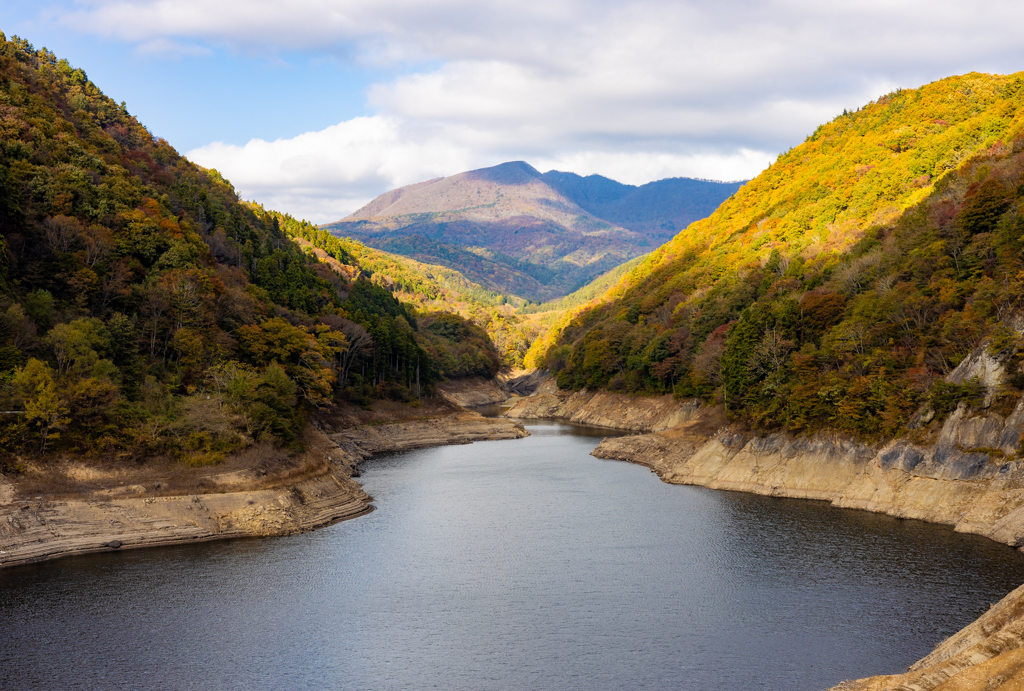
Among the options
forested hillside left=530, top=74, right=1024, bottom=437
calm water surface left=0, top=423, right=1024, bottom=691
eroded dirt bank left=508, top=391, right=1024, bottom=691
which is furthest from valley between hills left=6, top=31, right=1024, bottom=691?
calm water surface left=0, top=423, right=1024, bottom=691

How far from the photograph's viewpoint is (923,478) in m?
53.9


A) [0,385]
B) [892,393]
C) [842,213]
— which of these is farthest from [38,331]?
[842,213]

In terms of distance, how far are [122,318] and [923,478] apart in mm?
68042

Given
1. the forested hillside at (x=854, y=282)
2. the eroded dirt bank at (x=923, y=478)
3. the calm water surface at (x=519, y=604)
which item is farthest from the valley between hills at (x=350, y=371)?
the calm water surface at (x=519, y=604)

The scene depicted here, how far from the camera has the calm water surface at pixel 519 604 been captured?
31047 millimetres

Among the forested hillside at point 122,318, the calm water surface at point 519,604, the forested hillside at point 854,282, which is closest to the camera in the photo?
the calm water surface at point 519,604

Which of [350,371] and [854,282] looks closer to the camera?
[854,282]

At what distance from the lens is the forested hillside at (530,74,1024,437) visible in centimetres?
5909

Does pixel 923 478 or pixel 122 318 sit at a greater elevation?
pixel 122 318

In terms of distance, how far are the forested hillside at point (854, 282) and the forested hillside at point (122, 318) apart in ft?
162

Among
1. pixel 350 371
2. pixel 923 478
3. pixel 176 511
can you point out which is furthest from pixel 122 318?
pixel 923 478

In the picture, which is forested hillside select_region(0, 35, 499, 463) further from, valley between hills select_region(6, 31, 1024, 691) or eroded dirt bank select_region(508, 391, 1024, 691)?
eroded dirt bank select_region(508, 391, 1024, 691)

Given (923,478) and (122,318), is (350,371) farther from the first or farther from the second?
(923,478)

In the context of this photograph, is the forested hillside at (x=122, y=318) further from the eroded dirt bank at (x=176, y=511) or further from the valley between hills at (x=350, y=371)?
the eroded dirt bank at (x=176, y=511)
